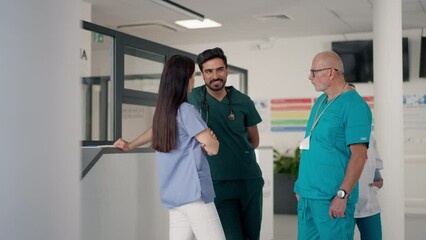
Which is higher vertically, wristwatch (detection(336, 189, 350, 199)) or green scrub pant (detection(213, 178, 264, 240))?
wristwatch (detection(336, 189, 350, 199))

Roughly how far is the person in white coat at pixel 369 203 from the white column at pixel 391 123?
80.3 inches

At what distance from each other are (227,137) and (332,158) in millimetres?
714

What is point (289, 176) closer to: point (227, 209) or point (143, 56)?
point (143, 56)

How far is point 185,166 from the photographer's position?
2896 mm

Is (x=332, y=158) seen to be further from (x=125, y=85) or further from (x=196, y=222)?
(x=125, y=85)

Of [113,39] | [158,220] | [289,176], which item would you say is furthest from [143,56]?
[289,176]

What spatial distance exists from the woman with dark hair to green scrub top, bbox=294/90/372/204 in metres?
0.53

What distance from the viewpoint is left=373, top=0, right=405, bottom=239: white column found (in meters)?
5.66

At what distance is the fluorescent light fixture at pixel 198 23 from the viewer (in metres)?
9.18

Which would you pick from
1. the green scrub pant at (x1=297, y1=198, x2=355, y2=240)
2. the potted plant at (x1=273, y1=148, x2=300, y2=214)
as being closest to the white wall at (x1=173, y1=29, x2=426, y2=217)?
the potted plant at (x1=273, y1=148, x2=300, y2=214)

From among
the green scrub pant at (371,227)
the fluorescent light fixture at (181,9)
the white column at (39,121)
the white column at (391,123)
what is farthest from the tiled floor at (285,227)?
the white column at (39,121)

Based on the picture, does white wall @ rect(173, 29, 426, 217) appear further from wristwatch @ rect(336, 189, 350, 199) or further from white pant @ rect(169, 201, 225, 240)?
white pant @ rect(169, 201, 225, 240)

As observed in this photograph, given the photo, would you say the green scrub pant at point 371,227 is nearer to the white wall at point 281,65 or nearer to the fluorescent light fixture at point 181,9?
the fluorescent light fixture at point 181,9

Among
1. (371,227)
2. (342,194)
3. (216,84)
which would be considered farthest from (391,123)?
(342,194)
